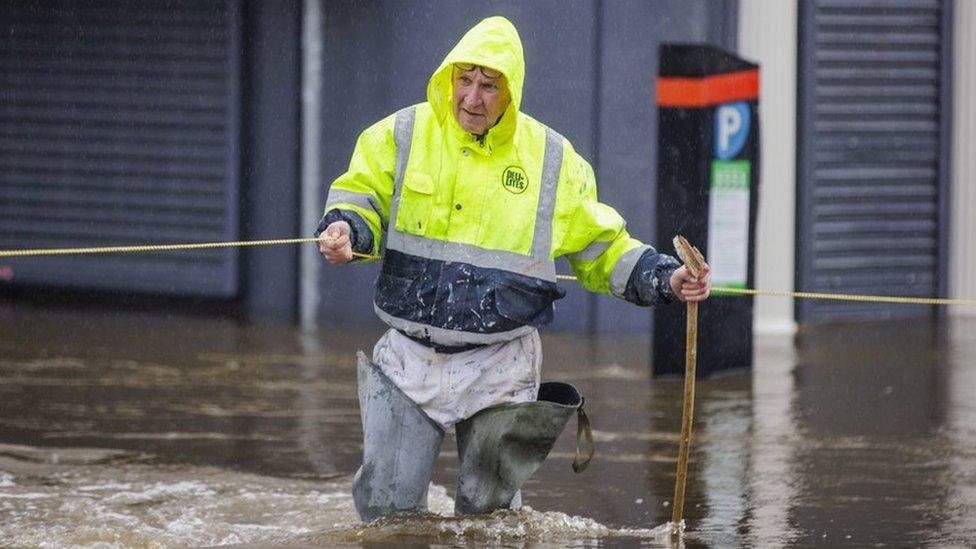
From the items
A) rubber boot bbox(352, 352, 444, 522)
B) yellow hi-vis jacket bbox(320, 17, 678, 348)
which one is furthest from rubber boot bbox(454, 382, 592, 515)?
yellow hi-vis jacket bbox(320, 17, 678, 348)

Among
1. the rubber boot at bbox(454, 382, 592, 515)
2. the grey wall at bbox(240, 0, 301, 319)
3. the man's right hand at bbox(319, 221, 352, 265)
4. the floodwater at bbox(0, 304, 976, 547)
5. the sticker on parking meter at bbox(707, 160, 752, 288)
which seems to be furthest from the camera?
the grey wall at bbox(240, 0, 301, 319)

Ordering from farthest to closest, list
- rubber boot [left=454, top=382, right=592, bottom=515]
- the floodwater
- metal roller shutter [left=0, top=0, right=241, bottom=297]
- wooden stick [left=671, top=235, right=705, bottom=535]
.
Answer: metal roller shutter [left=0, top=0, right=241, bottom=297] < the floodwater < rubber boot [left=454, top=382, right=592, bottom=515] < wooden stick [left=671, top=235, right=705, bottom=535]

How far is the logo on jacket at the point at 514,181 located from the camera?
6.09 m

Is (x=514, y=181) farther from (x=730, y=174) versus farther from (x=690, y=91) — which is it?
(x=730, y=174)

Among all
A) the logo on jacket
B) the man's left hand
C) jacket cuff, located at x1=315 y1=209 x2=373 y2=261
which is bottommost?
the man's left hand

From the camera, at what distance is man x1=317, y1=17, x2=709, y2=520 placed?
6.05 m

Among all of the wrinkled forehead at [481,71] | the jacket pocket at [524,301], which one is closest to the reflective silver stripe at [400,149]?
the wrinkled forehead at [481,71]

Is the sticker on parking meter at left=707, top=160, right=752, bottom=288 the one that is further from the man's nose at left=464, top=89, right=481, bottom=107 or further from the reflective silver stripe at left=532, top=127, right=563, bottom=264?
the man's nose at left=464, top=89, right=481, bottom=107

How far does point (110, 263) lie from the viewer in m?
14.1

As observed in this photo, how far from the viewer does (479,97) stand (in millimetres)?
6027

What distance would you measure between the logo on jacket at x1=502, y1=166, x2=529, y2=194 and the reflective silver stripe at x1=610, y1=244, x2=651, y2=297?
14.5 inches

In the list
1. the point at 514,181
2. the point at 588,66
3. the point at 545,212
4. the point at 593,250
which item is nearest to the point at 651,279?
the point at 593,250

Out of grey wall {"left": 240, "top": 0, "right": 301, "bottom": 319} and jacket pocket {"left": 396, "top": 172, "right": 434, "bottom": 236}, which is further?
grey wall {"left": 240, "top": 0, "right": 301, "bottom": 319}

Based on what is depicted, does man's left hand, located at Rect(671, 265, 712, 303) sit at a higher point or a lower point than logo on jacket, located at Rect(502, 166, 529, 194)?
lower
